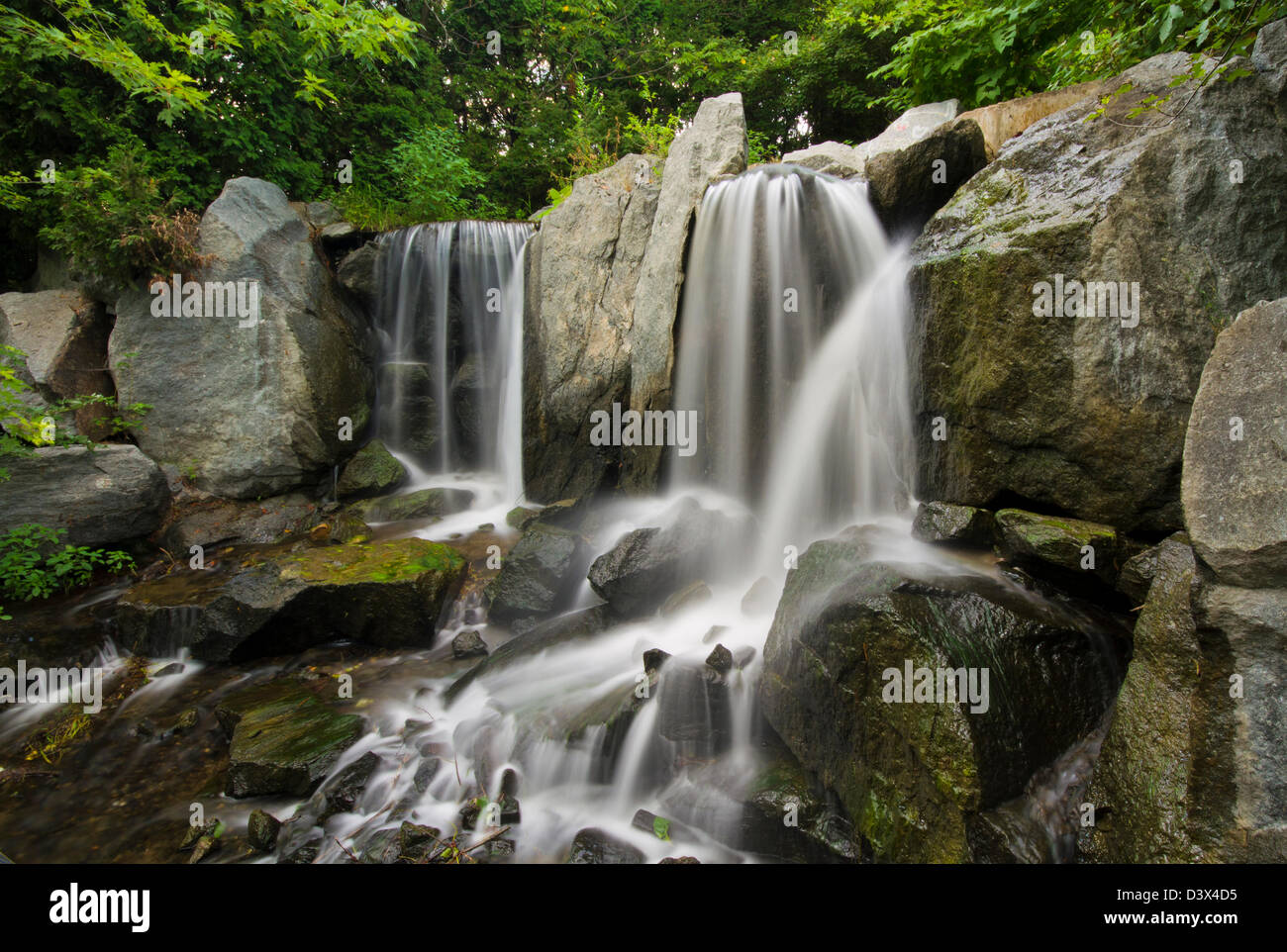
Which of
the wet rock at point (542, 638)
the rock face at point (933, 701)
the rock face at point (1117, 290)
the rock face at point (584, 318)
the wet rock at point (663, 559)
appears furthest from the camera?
the rock face at point (584, 318)

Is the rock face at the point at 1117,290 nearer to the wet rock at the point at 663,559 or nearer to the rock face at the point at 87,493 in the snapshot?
the wet rock at the point at 663,559

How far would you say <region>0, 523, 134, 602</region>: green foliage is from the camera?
21.9ft

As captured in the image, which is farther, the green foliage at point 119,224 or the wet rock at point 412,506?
the wet rock at point 412,506

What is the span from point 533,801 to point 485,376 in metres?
7.54

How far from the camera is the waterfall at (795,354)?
19.7 feet

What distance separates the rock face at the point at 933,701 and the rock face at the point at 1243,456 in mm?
1028

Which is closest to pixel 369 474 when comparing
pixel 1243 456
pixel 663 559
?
pixel 663 559

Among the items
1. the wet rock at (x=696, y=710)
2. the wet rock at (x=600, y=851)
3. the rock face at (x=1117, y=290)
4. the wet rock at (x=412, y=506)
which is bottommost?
the wet rock at (x=600, y=851)

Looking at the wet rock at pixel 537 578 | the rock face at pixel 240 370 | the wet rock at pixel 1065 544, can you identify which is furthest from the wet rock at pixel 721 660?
the rock face at pixel 240 370

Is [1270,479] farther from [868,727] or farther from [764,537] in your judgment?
[764,537]

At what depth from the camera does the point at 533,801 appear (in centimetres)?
427

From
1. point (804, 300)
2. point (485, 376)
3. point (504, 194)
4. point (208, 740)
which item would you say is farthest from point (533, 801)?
point (504, 194)

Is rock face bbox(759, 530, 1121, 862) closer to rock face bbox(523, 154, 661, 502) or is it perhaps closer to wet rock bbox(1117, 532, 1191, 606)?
wet rock bbox(1117, 532, 1191, 606)

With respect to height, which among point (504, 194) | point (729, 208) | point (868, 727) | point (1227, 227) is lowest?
point (868, 727)
